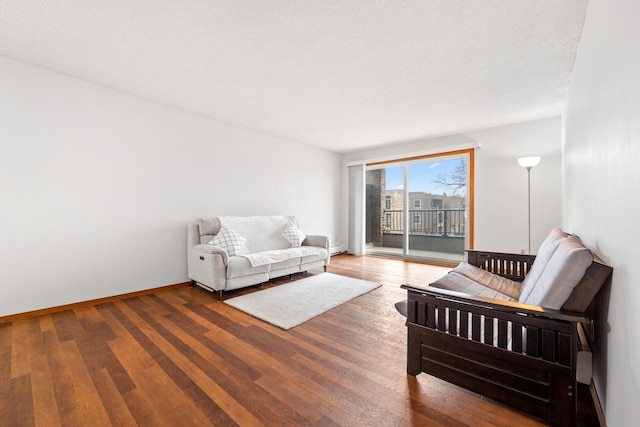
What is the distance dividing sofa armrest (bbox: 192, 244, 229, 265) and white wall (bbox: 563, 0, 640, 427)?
310 cm

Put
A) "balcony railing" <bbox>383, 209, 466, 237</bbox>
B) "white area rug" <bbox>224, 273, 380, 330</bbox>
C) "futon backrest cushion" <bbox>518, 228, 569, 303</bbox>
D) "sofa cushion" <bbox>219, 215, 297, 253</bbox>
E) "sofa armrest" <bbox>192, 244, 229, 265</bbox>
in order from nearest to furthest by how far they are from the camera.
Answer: "futon backrest cushion" <bbox>518, 228, 569, 303</bbox>, "white area rug" <bbox>224, 273, 380, 330</bbox>, "sofa armrest" <bbox>192, 244, 229, 265</bbox>, "sofa cushion" <bbox>219, 215, 297, 253</bbox>, "balcony railing" <bbox>383, 209, 466, 237</bbox>

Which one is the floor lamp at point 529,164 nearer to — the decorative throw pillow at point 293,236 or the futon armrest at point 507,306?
the futon armrest at point 507,306

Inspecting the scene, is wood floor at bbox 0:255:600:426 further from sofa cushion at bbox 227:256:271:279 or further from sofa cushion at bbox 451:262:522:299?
sofa cushion at bbox 451:262:522:299

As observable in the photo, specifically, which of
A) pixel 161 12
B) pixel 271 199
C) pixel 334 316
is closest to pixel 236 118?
pixel 271 199

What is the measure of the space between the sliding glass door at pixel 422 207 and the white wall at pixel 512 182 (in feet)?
0.75

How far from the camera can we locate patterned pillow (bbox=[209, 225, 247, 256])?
11.4 ft

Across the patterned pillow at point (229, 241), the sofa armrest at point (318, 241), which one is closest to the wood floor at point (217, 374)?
the patterned pillow at point (229, 241)

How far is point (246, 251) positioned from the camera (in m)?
3.82

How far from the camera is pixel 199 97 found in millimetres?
3316

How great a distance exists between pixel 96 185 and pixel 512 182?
5.82 meters

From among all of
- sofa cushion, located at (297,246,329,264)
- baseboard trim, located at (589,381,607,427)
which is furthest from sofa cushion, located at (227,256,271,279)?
baseboard trim, located at (589,381,607,427)

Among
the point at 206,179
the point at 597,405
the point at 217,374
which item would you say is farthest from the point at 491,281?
the point at 206,179

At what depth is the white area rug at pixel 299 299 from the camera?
8.54ft

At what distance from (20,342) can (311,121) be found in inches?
155
